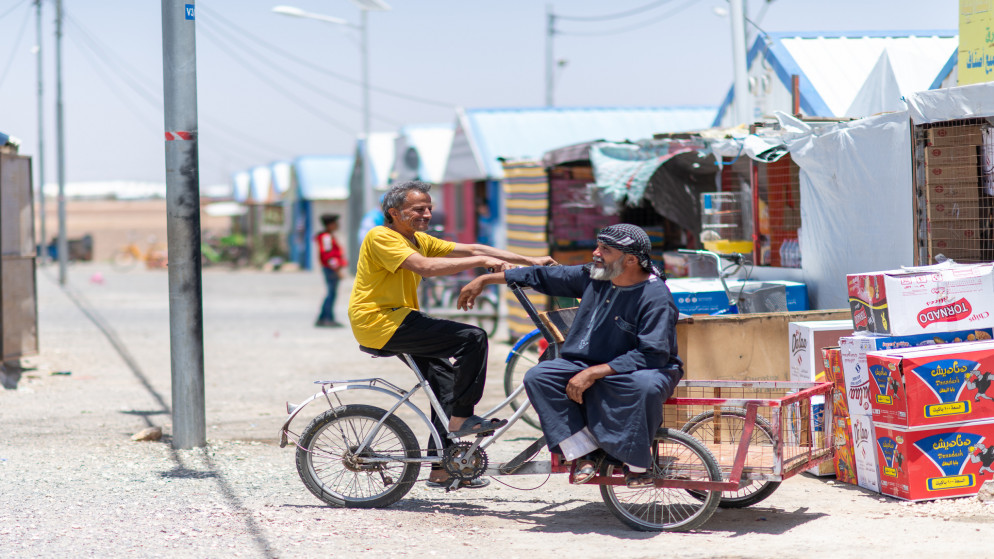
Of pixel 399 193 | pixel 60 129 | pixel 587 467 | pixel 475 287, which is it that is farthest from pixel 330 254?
pixel 60 129

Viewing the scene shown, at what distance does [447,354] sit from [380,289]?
514 millimetres

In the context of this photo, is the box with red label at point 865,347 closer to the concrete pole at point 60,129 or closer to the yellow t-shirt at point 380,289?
the yellow t-shirt at point 380,289

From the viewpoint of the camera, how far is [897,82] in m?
9.87

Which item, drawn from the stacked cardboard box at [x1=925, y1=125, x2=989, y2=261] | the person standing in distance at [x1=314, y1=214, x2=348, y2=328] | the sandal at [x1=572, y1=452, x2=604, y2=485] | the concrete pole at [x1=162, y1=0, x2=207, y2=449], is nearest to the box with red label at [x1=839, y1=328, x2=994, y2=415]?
the stacked cardboard box at [x1=925, y1=125, x2=989, y2=261]

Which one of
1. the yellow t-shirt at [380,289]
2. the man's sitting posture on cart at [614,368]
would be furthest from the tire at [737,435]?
the yellow t-shirt at [380,289]

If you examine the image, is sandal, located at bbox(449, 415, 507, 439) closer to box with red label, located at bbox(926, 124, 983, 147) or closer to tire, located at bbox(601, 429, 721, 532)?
tire, located at bbox(601, 429, 721, 532)

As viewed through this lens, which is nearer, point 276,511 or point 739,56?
point 276,511

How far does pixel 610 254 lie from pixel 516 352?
290cm

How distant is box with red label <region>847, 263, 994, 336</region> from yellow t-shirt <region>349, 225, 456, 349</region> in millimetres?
2654

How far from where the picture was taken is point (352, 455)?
19.1ft

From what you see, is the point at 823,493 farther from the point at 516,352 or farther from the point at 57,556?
the point at 57,556

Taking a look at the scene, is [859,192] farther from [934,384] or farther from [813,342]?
[934,384]

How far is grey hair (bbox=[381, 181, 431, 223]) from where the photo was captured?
5.80 m

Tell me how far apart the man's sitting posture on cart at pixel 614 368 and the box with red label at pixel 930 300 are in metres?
1.39
